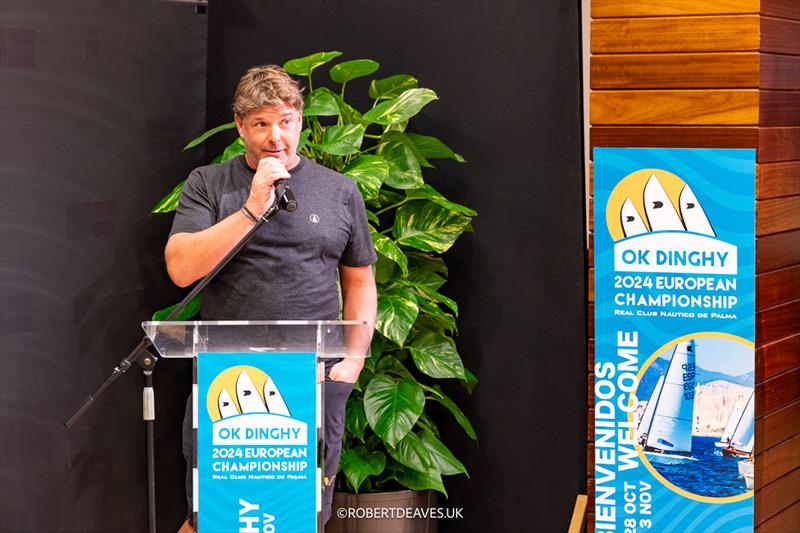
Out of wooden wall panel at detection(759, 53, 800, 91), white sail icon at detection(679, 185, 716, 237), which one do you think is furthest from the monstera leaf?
wooden wall panel at detection(759, 53, 800, 91)

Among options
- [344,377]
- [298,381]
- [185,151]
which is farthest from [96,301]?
[298,381]

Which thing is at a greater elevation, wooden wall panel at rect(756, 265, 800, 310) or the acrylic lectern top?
wooden wall panel at rect(756, 265, 800, 310)

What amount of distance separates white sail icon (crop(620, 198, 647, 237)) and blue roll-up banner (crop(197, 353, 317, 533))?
3.82 feet

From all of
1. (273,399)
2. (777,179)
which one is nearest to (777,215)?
(777,179)

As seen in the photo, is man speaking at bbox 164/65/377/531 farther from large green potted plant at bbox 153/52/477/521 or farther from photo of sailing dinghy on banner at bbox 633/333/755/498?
photo of sailing dinghy on banner at bbox 633/333/755/498

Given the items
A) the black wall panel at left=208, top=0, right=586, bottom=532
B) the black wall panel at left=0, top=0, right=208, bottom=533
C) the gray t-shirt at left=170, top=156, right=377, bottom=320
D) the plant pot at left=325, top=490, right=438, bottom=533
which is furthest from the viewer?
the black wall panel at left=208, top=0, right=586, bottom=532

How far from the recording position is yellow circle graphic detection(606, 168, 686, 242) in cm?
298

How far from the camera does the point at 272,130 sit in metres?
2.79

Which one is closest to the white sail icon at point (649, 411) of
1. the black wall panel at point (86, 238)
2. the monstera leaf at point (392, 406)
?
the monstera leaf at point (392, 406)

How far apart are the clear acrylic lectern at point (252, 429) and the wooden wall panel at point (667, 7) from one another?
1.36m

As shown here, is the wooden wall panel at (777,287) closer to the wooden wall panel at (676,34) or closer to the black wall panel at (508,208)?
the wooden wall panel at (676,34)

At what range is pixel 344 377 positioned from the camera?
9.62ft

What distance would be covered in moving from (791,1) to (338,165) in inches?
58.5

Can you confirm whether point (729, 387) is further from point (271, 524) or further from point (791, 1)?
point (271, 524)
